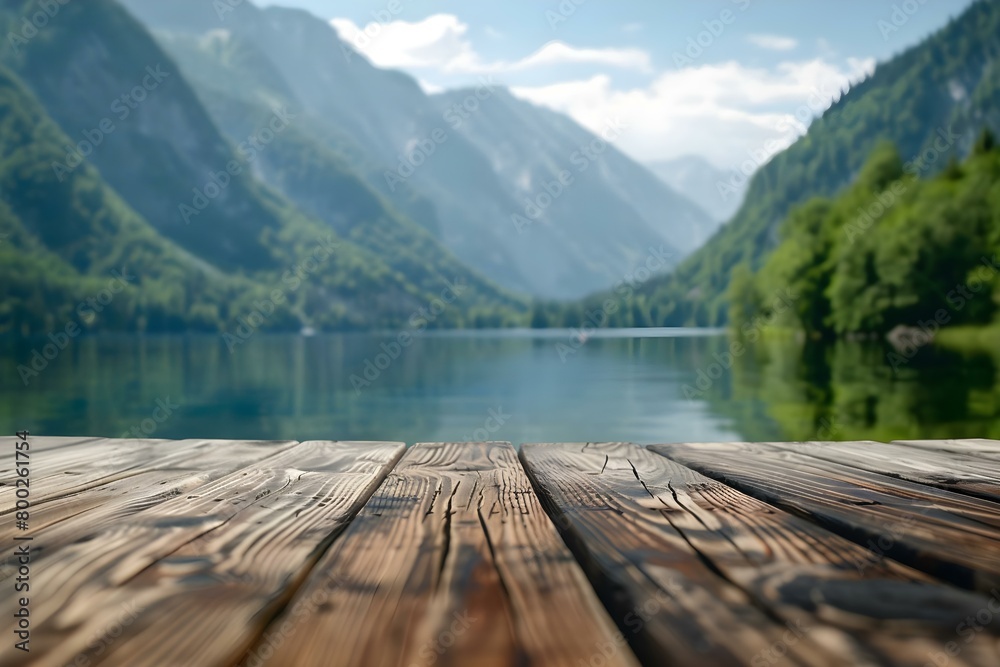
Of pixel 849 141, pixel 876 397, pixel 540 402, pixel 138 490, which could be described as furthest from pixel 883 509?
pixel 849 141

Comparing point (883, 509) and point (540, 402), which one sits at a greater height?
point (883, 509)

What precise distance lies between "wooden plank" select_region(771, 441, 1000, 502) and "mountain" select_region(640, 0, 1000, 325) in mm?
156213

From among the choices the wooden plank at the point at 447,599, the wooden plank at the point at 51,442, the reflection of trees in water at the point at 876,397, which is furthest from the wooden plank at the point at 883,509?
the reflection of trees in water at the point at 876,397

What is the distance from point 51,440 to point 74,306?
150 metres

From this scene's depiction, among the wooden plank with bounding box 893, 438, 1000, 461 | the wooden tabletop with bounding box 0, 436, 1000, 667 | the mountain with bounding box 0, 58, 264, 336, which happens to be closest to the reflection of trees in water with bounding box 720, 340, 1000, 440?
the wooden plank with bounding box 893, 438, 1000, 461

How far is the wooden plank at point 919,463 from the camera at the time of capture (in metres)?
2.55

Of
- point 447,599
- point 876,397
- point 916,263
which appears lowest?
point 876,397

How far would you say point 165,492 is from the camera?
2.50 metres

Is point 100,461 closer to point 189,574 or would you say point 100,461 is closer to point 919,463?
point 189,574

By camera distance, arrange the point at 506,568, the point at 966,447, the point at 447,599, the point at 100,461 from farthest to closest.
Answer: the point at 966,447 < the point at 100,461 < the point at 506,568 < the point at 447,599

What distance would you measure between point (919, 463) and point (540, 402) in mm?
28003

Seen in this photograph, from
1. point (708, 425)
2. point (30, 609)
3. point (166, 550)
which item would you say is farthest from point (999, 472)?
point (708, 425)

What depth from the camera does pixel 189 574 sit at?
1.66 meters

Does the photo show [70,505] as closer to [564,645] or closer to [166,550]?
[166,550]
